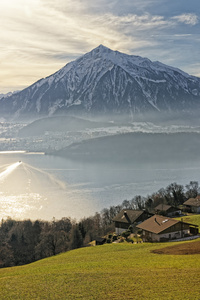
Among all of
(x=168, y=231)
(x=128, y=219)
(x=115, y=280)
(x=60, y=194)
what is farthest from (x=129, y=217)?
(x=60, y=194)

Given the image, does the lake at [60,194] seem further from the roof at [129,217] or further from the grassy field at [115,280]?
the grassy field at [115,280]

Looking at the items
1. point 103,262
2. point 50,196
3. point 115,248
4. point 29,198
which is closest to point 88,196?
point 50,196

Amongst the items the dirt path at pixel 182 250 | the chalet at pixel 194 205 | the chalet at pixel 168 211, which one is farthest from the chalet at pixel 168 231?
the chalet at pixel 194 205

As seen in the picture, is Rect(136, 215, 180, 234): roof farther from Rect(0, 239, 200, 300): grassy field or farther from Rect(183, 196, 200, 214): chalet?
Rect(183, 196, 200, 214): chalet

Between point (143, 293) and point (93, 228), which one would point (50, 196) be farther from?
point (143, 293)

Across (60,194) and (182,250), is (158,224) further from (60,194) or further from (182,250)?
(60,194)

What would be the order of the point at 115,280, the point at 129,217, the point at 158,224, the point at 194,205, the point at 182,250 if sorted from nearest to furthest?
the point at 115,280
the point at 182,250
the point at 158,224
the point at 129,217
the point at 194,205

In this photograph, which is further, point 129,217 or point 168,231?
point 129,217

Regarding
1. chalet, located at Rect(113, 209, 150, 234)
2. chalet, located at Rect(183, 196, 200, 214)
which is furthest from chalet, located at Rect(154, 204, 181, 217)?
chalet, located at Rect(113, 209, 150, 234)
